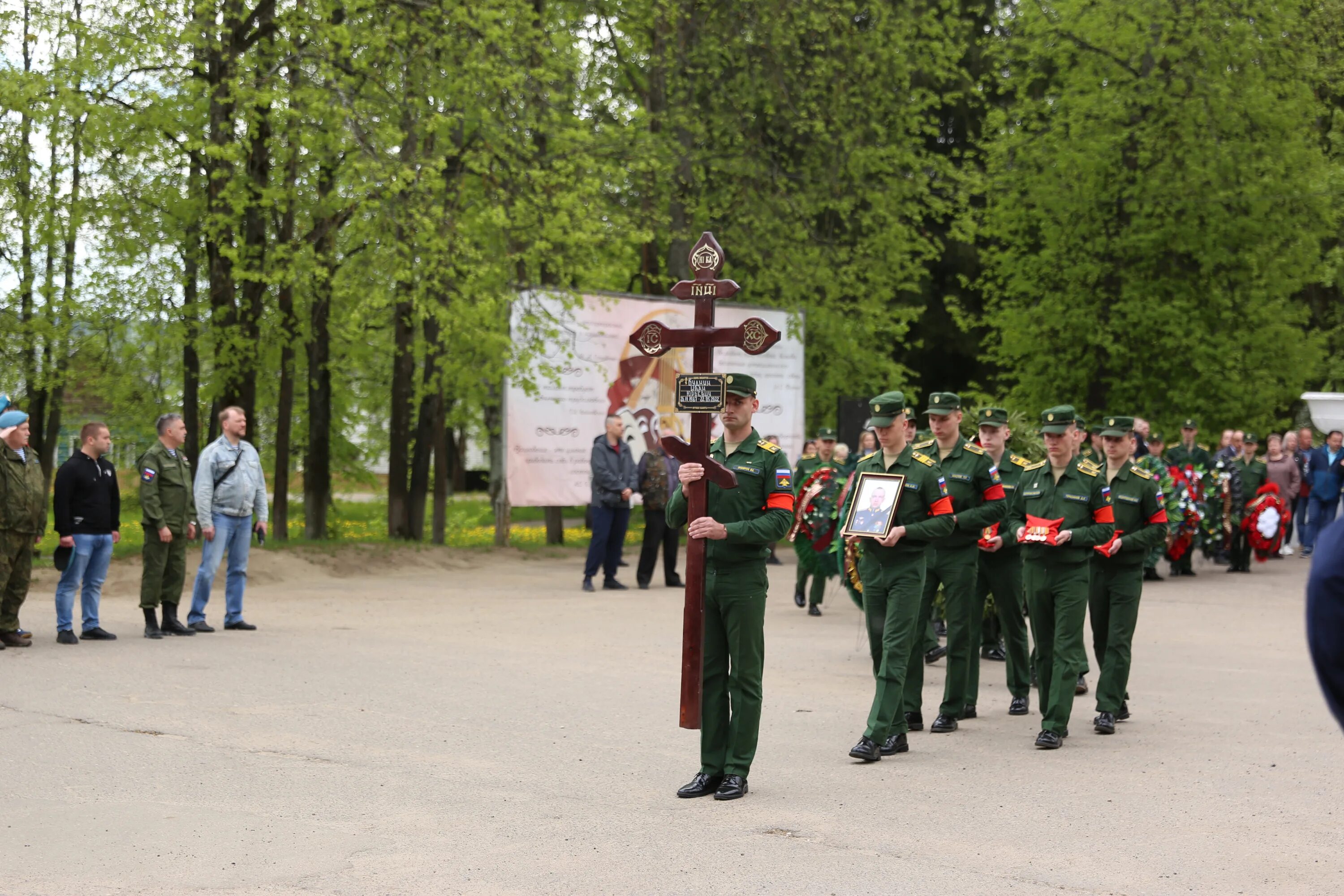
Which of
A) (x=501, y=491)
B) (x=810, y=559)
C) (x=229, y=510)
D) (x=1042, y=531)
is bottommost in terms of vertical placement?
(x=810, y=559)

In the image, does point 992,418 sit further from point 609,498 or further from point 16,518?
point 609,498

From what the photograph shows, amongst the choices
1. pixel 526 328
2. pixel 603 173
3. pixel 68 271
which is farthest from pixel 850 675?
pixel 68 271

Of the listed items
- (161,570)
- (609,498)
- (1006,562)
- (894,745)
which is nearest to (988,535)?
(1006,562)

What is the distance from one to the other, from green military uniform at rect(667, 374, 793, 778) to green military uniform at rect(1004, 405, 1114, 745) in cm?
266

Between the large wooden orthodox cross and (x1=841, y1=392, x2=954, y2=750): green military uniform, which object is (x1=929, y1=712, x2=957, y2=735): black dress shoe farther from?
the large wooden orthodox cross

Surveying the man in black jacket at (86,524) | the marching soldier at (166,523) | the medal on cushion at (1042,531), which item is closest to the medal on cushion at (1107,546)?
the medal on cushion at (1042,531)

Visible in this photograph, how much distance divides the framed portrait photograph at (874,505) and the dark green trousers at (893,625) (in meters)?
0.32

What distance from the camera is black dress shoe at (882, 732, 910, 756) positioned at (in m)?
9.07

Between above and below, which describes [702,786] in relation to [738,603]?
below

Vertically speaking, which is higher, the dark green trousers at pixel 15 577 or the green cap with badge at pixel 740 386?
the green cap with badge at pixel 740 386

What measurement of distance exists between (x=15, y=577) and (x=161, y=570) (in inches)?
54.0

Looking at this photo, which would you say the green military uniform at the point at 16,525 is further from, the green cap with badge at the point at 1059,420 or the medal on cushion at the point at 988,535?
the green cap with badge at the point at 1059,420

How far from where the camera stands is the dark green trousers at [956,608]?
395 inches

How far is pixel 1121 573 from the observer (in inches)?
410
